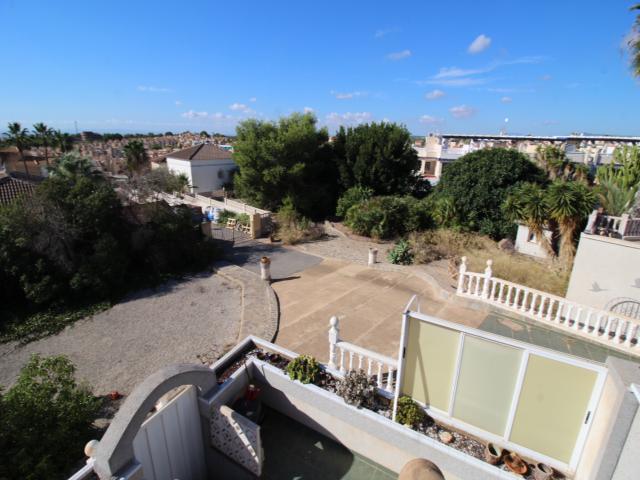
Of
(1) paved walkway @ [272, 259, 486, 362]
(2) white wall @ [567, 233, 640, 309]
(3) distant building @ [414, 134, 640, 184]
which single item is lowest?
(1) paved walkway @ [272, 259, 486, 362]

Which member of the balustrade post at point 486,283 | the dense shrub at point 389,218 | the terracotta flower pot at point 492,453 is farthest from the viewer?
the dense shrub at point 389,218

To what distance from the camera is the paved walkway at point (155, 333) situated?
24.4 ft

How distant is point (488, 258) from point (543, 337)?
4552mm

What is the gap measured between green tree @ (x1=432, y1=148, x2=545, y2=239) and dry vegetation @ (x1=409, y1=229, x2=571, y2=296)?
1312 millimetres

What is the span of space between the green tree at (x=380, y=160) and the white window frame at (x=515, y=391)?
706 inches

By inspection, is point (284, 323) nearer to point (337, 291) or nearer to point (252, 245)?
point (337, 291)

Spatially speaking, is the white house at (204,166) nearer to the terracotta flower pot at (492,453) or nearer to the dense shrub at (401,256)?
the dense shrub at (401,256)

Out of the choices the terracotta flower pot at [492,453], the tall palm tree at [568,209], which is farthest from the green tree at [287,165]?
the terracotta flower pot at [492,453]

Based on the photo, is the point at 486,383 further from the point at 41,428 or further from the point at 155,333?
the point at 155,333

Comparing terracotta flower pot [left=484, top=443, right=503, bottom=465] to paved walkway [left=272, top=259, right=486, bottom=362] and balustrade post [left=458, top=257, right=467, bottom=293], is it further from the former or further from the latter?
balustrade post [left=458, top=257, right=467, bottom=293]

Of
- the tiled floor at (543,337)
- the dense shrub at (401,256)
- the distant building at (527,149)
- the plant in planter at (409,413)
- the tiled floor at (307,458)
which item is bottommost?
the tiled floor at (307,458)

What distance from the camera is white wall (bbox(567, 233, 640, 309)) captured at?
7844 millimetres

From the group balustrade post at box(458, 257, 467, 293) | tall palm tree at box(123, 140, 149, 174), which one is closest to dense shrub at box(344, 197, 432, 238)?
balustrade post at box(458, 257, 467, 293)

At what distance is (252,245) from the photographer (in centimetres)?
1630
